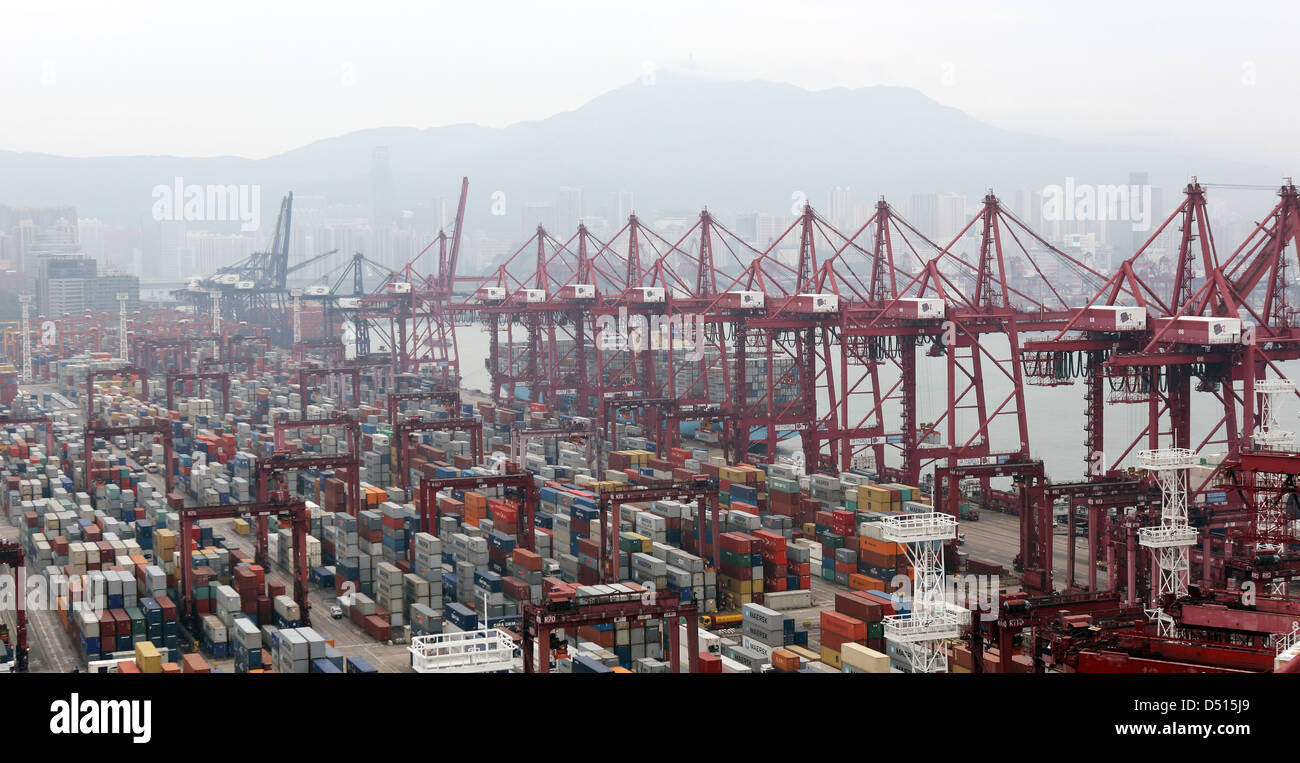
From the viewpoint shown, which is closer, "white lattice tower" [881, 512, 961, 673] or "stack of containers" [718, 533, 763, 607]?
"white lattice tower" [881, 512, 961, 673]

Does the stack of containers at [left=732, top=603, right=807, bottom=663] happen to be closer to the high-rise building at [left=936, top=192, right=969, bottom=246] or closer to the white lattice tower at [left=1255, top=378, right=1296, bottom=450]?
the white lattice tower at [left=1255, top=378, right=1296, bottom=450]

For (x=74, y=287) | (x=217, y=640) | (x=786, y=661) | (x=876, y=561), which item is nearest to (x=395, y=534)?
(x=217, y=640)

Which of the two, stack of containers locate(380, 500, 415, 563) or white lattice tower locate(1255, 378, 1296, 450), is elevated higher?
white lattice tower locate(1255, 378, 1296, 450)

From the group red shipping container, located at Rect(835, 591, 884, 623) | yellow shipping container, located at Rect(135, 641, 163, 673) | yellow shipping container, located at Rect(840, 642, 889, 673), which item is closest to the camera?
yellow shipping container, located at Rect(840, 642, 889, 673)

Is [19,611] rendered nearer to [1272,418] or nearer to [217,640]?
[217,640]

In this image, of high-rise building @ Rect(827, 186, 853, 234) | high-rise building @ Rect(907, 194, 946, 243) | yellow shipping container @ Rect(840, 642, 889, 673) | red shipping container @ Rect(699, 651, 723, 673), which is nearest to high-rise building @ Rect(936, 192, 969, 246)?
high-rise building @ Rect(907, 194, 946, 243)

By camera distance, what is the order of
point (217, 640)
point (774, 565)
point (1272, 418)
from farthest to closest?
point (774, 565) → point (1272, 418) → point (217, 640)

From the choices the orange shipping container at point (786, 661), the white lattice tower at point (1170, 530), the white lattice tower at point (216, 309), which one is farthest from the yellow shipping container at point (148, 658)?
the white lattice tower at point (216, 309)
